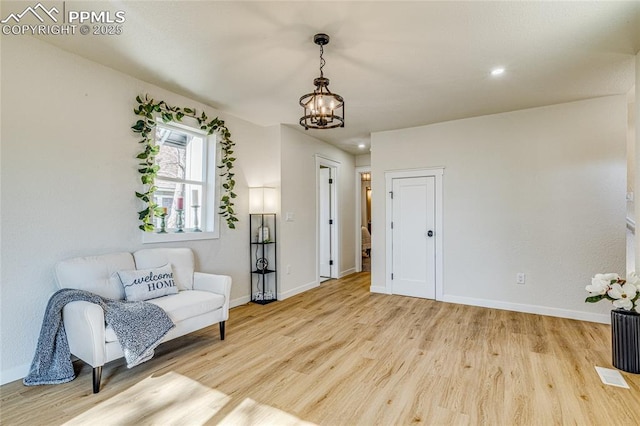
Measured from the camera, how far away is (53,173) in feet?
8.27

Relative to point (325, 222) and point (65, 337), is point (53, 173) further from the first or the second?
point (325, 222)

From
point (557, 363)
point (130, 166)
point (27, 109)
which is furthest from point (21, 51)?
point (557, 363)

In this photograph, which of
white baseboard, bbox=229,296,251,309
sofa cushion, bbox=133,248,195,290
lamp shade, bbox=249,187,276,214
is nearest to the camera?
sofa cushion, bbox=133,248,195,290

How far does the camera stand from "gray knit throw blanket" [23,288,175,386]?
222 centimetres

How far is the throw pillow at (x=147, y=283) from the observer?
2.65 meters

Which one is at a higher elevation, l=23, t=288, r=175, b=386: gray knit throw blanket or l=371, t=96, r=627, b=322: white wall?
l=371, t=96, r=627, b=322: white wall

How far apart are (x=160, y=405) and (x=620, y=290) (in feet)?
11.4

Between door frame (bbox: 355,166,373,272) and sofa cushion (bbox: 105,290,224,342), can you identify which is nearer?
sofa cushion (bbox: 105,290,224,342)

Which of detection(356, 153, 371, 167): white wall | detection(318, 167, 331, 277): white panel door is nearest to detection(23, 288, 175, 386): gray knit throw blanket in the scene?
detection(318, 167, 331, 277): white panel door

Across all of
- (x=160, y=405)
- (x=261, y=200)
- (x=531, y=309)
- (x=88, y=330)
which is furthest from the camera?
(x=261, y=200)

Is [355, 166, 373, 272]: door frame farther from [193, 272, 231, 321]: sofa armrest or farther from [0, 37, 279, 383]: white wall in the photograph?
[0, 37, 279, 383]: white wall

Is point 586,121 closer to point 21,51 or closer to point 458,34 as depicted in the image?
point 458,34

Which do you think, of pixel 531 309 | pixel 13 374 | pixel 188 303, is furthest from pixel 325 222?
pixel 13 374

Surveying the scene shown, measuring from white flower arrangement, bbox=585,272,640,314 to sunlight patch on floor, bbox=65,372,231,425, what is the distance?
9.87ft
